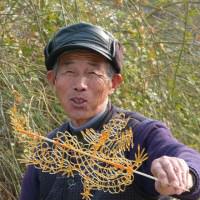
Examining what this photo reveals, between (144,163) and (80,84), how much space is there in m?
0.32

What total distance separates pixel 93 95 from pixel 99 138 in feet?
1.15

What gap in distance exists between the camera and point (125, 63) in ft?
14.2

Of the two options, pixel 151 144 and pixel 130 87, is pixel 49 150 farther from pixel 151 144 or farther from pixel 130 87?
pixel 130 87

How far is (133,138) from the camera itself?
6.48 ft

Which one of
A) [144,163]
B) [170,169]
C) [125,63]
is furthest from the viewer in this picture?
Result: [125,63]

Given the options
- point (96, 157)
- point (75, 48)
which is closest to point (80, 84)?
point (75, 48)

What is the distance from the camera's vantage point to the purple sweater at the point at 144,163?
1.76m

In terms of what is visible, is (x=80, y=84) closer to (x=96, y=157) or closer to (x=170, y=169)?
(x=96, y=157)

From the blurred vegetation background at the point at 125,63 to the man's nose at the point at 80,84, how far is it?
1584 mm

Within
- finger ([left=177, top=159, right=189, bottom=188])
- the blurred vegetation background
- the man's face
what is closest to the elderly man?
the man's face

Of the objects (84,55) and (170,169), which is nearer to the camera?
(170,169)

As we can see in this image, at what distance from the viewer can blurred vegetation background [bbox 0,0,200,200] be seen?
3.80 meters

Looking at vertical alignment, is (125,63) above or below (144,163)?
above

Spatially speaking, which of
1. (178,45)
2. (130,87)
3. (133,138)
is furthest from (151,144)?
(178,45)
